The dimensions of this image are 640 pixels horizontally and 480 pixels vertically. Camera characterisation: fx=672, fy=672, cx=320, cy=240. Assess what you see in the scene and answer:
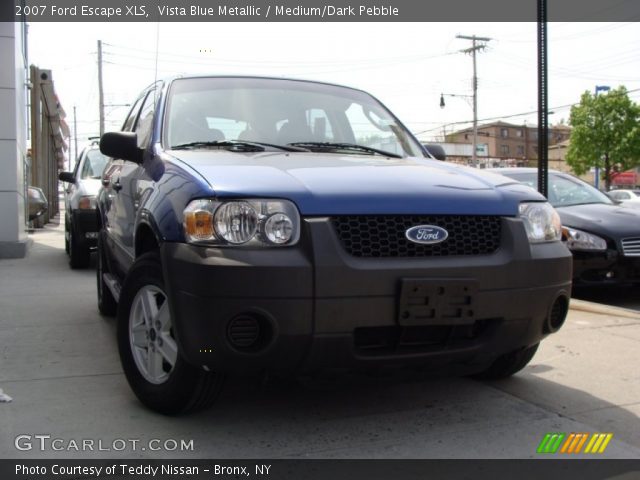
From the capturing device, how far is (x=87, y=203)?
28.2 feet

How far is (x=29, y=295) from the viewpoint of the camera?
6812 millimetres

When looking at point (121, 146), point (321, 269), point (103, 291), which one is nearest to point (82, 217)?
point (103, 291)

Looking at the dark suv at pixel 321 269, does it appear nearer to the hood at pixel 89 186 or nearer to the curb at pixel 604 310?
the curb at pixel 604 310

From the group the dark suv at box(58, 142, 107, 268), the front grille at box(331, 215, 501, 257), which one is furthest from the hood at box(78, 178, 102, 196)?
the front grille at box(331, 215, 501, 257)

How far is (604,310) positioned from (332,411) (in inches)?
149

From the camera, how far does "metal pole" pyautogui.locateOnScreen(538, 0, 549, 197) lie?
705cm

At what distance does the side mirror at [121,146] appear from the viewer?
3.87m

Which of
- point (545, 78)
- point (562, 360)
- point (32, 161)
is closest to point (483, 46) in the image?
point (32, 161)

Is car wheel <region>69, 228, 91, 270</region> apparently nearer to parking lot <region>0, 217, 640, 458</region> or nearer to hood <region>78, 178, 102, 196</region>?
hood <region>78, 178, 102, 196</region>

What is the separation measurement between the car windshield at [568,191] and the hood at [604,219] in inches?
12.4

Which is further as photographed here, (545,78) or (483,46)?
(483,46)

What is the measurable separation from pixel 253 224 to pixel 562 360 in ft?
8.88

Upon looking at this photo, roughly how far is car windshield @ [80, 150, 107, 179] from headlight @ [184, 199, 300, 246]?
738cm

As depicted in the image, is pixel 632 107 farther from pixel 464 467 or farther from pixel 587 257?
pixel 464 467
